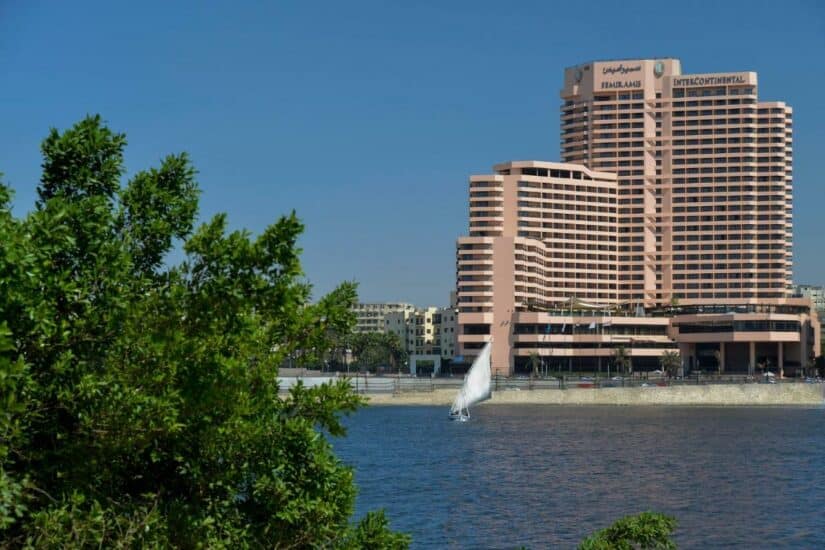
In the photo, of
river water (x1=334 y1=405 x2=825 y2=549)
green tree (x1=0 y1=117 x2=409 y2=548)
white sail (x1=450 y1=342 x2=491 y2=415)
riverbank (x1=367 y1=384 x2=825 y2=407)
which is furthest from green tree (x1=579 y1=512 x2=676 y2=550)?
riverbank (x1=367 y1=384 x2=825 y2=407)

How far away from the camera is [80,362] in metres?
18.1

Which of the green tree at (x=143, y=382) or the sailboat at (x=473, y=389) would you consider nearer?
the green tree at (x=143, y=382)

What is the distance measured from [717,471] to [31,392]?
259 ft

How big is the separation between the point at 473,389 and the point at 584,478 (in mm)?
81401

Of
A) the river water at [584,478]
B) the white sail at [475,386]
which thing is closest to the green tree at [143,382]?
the river water at [584,478]

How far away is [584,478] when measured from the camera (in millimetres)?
83438

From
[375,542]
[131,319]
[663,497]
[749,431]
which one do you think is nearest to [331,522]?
[375,542]

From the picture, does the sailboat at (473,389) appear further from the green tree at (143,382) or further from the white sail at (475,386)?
the green tree at (143,382)

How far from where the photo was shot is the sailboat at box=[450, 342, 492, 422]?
159m

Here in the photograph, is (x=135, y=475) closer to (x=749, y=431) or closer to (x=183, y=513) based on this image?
(x=183, y=513)

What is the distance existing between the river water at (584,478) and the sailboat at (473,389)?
3742 mm

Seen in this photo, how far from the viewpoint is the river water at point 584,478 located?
59.2 metres

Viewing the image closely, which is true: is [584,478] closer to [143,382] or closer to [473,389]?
[143,382]

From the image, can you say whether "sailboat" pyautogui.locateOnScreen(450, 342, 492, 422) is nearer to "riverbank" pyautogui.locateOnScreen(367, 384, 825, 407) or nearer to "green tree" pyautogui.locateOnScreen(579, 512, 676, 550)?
"riverbank" pyautogui.locateOnScreen(367, 384, 825, 407)
